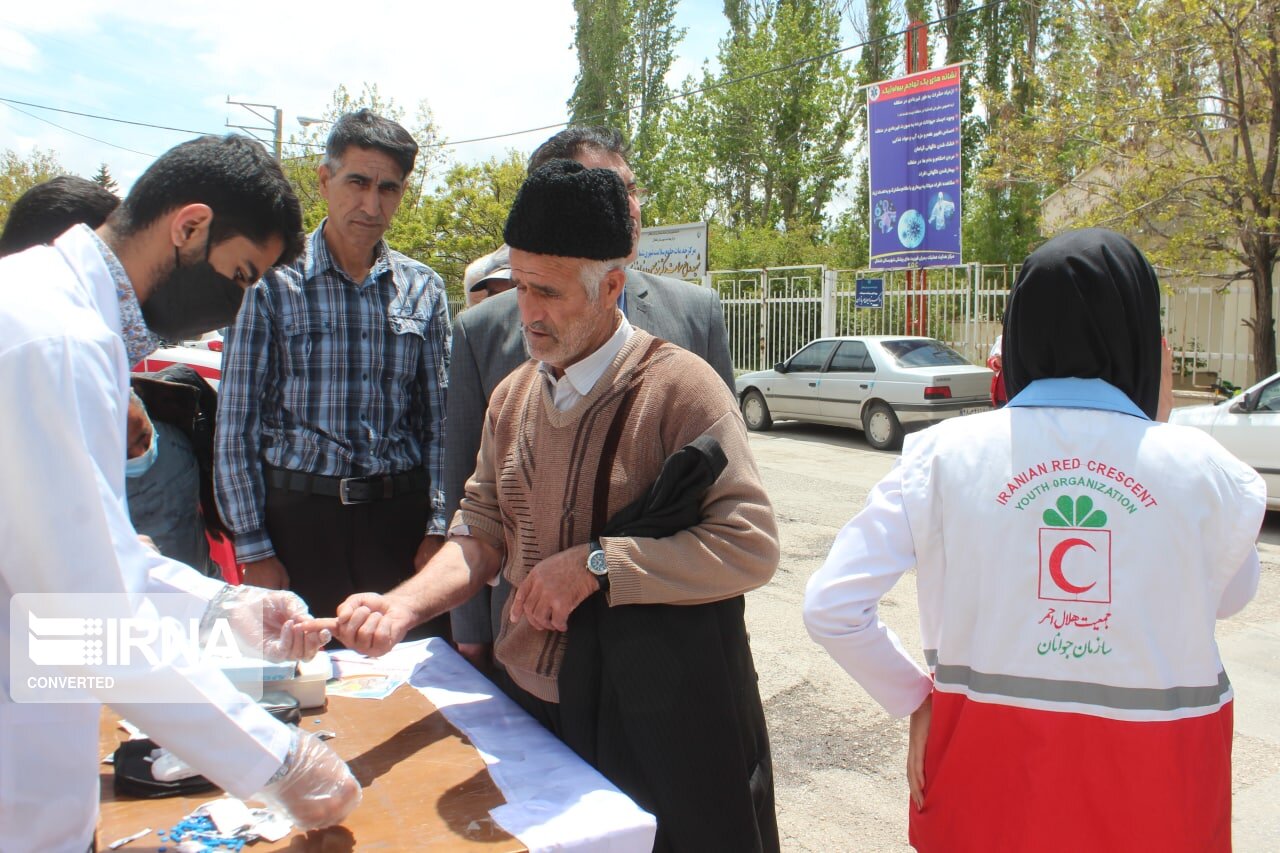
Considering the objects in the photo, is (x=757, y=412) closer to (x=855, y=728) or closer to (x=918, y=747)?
(x=855, y=728)

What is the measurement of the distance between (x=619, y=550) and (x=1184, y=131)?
13.1 meters

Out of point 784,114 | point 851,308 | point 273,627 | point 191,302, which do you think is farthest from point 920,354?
point 784,114

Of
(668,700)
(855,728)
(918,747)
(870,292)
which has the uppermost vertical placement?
(870,292)

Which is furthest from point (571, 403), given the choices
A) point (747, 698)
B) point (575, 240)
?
point (747, 698)

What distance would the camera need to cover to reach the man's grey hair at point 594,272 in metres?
1.79

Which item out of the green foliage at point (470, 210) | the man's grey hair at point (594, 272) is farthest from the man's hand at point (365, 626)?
the green foliage at point (470, 210)

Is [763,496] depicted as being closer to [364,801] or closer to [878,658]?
[878,658]

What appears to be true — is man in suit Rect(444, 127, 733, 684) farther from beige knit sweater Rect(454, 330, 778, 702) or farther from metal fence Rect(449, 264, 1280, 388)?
metal fence Rect(449, 264, 1280, 388)

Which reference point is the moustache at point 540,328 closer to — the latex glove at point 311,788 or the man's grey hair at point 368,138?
the latex glove at point 311,788

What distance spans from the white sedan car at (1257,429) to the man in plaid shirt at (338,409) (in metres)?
6.81

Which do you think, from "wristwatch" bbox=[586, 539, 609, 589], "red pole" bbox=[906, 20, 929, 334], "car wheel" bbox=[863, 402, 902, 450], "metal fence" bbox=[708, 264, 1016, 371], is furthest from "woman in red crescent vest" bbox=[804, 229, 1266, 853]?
"red pole" bbox=[906, 20, 929, 334]

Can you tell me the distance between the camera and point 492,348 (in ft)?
8.07

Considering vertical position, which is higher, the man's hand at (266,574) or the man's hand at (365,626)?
the man's hand at (365,626)

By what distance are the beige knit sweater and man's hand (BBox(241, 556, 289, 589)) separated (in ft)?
3.82
